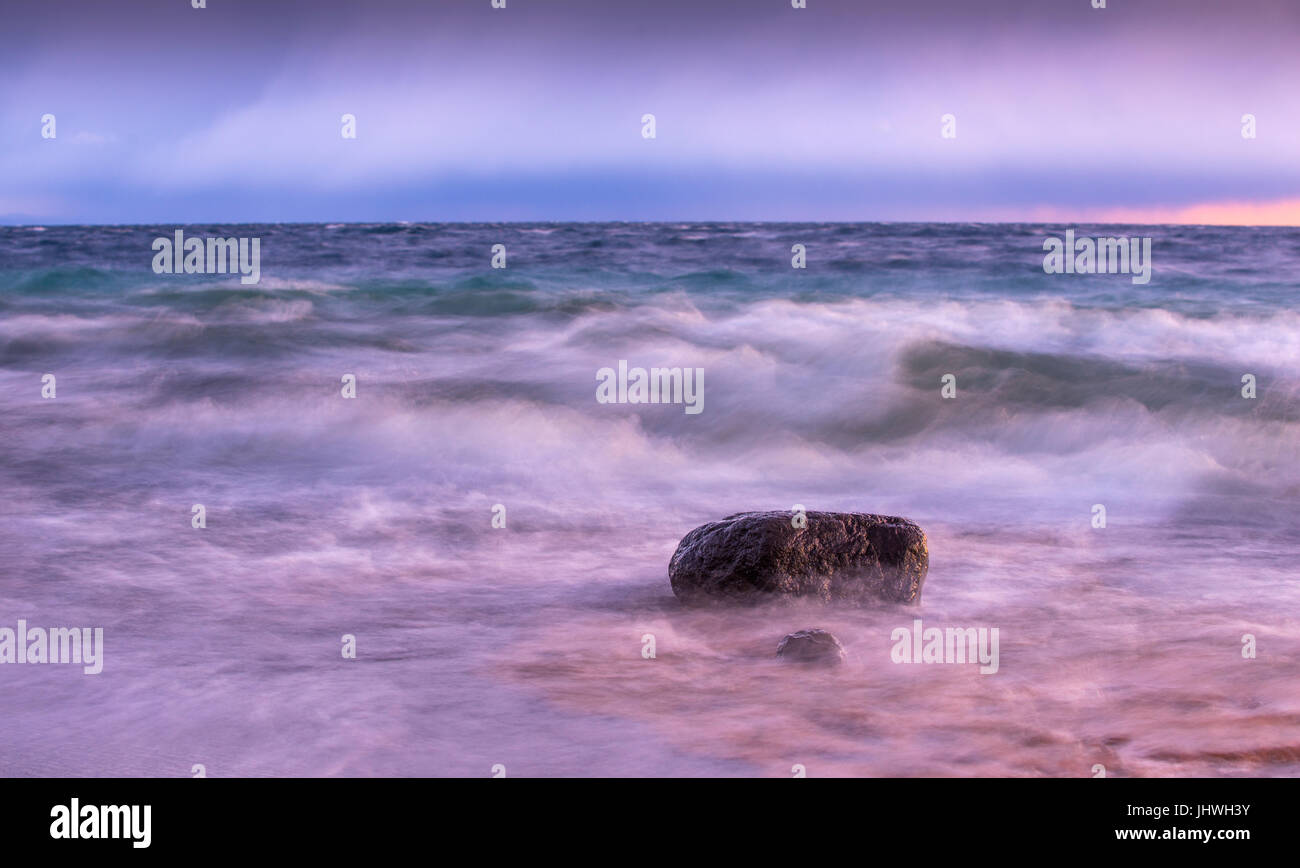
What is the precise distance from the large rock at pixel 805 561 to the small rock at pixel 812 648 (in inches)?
23.2

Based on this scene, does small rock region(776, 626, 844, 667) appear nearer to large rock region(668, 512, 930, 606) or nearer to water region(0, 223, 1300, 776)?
water region(0, 223, 1300, 776)

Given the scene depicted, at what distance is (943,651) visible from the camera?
16.4 feet

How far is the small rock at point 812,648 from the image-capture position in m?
4.74

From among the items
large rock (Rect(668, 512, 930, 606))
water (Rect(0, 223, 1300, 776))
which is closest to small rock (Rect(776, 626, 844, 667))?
water (Rect(0, 223, 1300, 776))

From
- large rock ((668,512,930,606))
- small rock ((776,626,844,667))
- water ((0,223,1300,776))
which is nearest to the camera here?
water ((0,223,1300,776))

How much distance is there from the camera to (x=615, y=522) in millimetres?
7465

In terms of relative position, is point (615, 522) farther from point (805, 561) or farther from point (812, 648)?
point (812, 648)

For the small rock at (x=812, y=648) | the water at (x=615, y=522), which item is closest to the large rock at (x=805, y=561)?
the water at (x=615, y=522)

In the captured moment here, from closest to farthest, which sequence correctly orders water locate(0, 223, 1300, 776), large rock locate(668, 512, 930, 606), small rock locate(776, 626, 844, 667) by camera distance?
water locate(0, 223, 1300, 776)
small rock locate(776, 626, 844, 667)
large rock locate(668, 512, 930, 606)

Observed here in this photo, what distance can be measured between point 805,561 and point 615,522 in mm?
2214

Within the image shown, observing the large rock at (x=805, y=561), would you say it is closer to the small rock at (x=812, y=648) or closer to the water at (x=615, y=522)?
the water at (x=615, y=522)

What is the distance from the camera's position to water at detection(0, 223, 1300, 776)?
13.7ft

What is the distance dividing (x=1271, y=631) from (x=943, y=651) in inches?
68.0

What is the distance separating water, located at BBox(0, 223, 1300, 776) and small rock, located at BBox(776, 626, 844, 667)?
9cm
